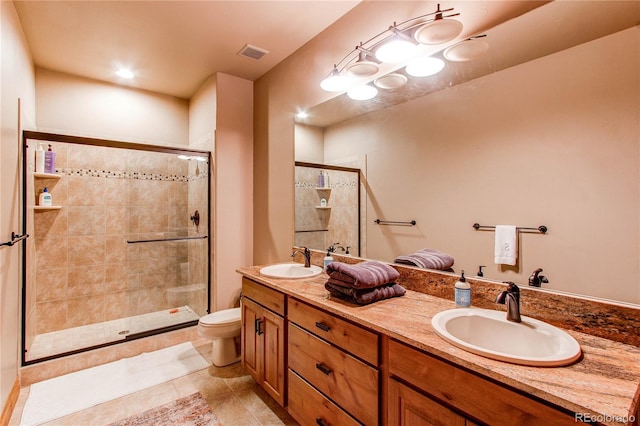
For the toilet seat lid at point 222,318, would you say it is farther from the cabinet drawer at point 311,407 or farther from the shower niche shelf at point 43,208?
the shower niche shelf at point 43,208

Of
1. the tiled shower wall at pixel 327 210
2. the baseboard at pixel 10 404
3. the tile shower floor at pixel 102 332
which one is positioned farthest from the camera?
the tile shower floor at pixel 102 332

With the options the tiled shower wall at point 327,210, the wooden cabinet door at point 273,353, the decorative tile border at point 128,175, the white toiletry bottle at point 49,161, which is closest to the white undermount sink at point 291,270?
the tiled shower wall at point 327,210

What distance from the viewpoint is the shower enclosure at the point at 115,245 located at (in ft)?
9.62

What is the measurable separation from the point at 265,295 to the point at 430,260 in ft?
3.45

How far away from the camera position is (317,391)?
4.95ft

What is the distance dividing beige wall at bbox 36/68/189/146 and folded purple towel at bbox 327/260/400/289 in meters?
3.02

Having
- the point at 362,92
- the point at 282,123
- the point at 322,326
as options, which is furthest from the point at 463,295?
the point at 282,123

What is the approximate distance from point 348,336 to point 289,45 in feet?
7.48

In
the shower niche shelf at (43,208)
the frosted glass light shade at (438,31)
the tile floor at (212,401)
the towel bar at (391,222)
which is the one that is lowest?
the tile floor at (212,401)

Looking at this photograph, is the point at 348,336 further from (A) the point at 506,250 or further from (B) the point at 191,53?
(B) the point at 191,53

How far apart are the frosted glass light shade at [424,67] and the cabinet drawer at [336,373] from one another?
1.52 meters

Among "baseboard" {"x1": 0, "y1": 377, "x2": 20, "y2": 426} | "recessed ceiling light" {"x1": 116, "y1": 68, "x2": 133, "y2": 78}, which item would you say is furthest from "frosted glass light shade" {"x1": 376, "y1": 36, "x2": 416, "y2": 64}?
"baseboard" {"x1": 0, "y1": 377, "x2": 20, "y2": 426}

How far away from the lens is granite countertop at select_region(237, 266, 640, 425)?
0.71 metres

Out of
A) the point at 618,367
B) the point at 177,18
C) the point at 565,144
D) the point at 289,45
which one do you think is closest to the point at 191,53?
the point at 177,18
